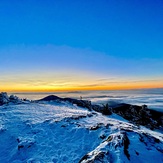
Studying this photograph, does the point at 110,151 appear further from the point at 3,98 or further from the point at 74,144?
the point at 3,98

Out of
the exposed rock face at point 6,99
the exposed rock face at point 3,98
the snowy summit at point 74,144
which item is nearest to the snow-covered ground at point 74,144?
the snowy summit at point 74,144

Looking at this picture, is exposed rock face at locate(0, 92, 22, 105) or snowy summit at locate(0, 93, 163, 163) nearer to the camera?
snowy summit at locate(0, 93, 163, 163)

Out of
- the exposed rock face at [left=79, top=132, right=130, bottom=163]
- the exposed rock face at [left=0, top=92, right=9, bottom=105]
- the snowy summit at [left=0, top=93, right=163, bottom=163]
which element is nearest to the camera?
the exposed rock face at [left=79, top=132, right=130, bottom=163]

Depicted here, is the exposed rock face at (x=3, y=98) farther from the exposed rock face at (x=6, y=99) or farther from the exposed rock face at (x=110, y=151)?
the exposed rock face at (x=110, y=151)

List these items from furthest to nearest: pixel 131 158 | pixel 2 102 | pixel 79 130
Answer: pixel 2 102
pixel 79 130
pixel 131 158

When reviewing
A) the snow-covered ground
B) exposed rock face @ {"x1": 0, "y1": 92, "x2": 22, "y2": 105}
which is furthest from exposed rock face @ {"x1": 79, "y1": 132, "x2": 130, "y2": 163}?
exposed rock face @ {"x1": 0, "y1": 92, "x2": 22, "y2": 105}

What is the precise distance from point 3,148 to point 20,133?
3068 mm

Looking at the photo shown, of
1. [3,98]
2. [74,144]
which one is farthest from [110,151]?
[3,98]

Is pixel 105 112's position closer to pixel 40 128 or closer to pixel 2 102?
pixel 2 102

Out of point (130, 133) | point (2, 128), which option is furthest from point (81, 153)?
point (2, 128)

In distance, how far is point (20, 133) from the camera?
19.0 meters

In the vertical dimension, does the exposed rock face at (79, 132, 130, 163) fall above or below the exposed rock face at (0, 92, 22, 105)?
below

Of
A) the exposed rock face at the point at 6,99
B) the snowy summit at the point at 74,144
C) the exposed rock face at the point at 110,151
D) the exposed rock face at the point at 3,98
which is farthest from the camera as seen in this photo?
the exposed rock face at the point at 6,99

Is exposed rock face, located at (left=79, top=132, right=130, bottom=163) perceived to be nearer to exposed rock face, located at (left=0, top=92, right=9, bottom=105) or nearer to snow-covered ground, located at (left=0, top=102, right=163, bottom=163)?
snow-covered ground, located at (left=0, top=102, right=163, bottom=163)
